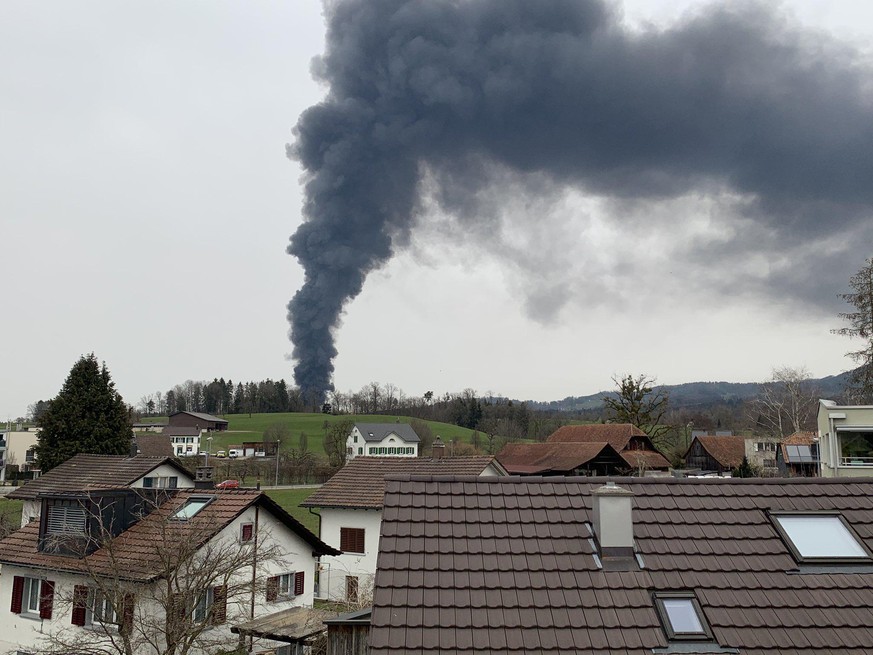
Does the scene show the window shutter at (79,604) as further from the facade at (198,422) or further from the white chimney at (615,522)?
the facade at (198,422)

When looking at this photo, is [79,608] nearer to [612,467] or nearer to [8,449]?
[612,467]

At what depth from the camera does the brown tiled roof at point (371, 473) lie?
1216 inches

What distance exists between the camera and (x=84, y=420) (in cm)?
5762

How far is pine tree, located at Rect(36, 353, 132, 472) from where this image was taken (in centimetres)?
5672

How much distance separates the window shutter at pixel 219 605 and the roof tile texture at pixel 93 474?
18.1 meters

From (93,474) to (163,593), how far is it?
911 inches

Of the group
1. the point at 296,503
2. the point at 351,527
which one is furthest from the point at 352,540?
the point at 296,503

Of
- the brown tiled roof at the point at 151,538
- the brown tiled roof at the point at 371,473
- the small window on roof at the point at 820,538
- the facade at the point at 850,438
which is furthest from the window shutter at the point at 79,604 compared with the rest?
the facade at the point at 850,438

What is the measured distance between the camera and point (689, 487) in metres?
11.7

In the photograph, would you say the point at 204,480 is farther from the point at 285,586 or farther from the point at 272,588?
the point at 272,588

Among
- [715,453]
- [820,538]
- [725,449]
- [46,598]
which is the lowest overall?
[46,598]

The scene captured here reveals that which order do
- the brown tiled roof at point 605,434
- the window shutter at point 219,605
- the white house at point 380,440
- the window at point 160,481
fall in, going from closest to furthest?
the window shutter at point 219,605 < the window at point 160,481 < the brown tiled roof at point 605,434 < the white house at point 380,440

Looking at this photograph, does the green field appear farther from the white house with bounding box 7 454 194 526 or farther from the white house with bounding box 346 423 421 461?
the white house with bounding box 7 454 194 526

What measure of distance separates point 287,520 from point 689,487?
15.6 meters
